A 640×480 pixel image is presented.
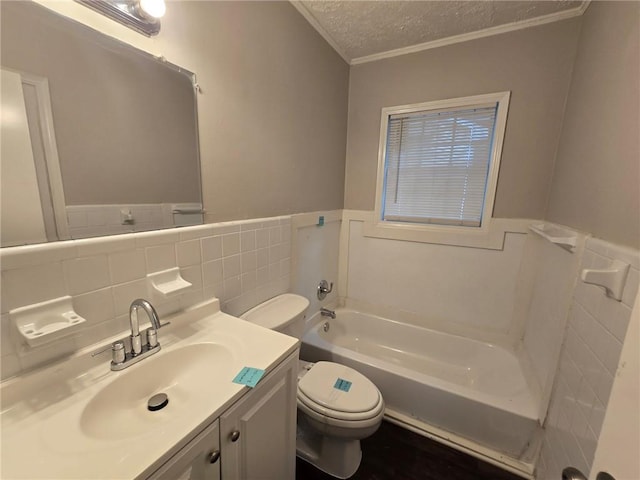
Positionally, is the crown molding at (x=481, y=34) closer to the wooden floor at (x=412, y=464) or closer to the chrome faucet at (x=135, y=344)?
the chrome faucet at (x=135, y=344)

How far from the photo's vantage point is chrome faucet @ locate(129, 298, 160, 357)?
77 cm

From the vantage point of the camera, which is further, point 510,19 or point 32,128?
point 510,19

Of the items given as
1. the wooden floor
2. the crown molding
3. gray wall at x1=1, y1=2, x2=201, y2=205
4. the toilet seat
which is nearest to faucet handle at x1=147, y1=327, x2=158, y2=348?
gray wall at x1=1, y1=2, x2=201, y2=205

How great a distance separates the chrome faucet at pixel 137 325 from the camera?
30.2 inches

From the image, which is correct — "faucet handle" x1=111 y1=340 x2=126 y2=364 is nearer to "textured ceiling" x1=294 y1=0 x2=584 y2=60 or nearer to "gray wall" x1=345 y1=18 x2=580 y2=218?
"textured ceiling" x1=294 y1=0 x2=584 y2=60

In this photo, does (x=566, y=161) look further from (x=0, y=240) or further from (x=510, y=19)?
(x=0, y=240)

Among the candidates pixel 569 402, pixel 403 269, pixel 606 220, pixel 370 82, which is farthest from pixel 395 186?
pixel 569 402

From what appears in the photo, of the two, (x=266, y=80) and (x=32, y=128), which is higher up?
(x=266, y=80)

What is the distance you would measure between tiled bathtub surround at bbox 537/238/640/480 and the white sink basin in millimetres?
1161

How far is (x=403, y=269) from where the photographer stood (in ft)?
7.06

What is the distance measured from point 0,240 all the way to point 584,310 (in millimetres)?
1841

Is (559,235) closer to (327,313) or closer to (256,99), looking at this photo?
(327,313)

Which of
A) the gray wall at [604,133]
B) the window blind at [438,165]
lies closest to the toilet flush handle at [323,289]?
the window blind at [438,165]

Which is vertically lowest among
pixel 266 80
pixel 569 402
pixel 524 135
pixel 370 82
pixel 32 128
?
pixel 569 402
